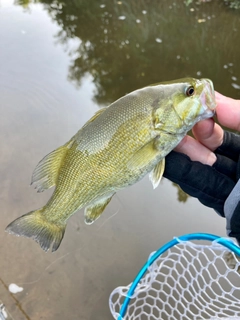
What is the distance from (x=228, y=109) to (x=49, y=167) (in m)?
0.90

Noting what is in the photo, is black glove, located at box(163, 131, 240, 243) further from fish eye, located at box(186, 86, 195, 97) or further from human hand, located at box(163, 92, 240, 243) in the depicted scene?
fish eye, located at box(186, 86, 195, 97)

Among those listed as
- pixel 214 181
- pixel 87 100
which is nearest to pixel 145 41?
pixel 87 100

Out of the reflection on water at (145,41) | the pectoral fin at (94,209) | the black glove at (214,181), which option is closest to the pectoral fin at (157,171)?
the black glove at (214,181)

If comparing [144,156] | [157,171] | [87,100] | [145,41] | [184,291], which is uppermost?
[144,156]

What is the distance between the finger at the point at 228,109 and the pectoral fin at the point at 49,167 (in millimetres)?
740

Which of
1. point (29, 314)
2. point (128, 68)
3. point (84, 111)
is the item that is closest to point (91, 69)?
point (128, 68)

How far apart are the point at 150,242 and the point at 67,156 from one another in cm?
164

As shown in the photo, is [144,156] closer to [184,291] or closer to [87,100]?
[184,291]

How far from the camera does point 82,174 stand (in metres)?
1.43

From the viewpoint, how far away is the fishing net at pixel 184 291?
1.74m

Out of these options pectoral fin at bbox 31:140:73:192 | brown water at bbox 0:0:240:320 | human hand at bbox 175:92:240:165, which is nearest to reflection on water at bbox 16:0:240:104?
brown water at bbox 0:0:240:320

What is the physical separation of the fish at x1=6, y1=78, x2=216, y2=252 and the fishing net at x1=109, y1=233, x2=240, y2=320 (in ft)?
1.74

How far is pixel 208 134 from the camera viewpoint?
1689mm

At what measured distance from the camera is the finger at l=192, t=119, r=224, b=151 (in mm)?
1613
